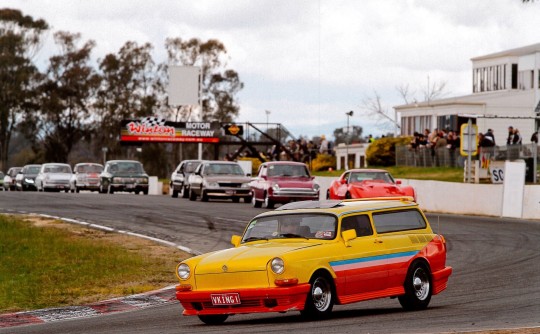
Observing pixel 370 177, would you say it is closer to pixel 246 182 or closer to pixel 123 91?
pixel 246 182

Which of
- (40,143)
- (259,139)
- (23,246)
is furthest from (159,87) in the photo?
(23,246)

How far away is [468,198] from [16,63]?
62.7m

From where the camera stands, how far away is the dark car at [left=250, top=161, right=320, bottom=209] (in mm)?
37281

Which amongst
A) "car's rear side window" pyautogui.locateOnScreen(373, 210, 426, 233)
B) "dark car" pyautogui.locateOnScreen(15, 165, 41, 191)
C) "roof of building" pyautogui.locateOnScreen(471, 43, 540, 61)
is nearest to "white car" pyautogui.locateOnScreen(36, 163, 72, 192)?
"dark car" pyautogui.locateOnScreen(15, 165, 41, 191)

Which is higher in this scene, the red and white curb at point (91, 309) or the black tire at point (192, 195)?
the black tire at point (192, 195)

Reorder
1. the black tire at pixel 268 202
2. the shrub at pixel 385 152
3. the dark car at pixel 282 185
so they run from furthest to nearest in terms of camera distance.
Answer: the shrub at pixel 385 152
the black tire at pixel 268 202
the dark car at pixel 282 185

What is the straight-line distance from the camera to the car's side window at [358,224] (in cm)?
1316

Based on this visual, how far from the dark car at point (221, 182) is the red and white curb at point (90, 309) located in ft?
86.3

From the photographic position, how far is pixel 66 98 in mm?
93750

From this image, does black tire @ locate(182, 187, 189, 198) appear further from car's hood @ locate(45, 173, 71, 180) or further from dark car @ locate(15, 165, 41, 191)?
dark car @ locate(15, 165, 41, 191)

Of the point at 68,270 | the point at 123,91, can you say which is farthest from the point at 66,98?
the point at 68,270

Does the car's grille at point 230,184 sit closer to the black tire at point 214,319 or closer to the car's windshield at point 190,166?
the car's windshield at point 190,166

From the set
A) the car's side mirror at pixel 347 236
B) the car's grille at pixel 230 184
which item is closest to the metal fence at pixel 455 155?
the car's grille at pixel 230 184

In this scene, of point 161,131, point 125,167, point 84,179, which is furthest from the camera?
point 161,131
